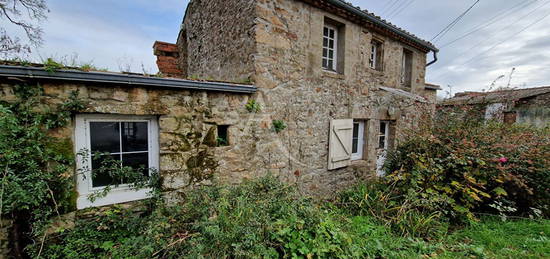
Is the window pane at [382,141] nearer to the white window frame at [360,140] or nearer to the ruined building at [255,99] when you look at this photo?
the ruined building at [255,99]

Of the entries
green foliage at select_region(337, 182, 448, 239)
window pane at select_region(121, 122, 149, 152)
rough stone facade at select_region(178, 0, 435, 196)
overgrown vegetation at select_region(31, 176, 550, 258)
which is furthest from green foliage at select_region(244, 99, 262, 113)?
green foliage at select_region(337, 182, 448, 239)

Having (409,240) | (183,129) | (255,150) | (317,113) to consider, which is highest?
(317,113)

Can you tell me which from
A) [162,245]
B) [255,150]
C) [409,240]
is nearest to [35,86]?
[162,245]

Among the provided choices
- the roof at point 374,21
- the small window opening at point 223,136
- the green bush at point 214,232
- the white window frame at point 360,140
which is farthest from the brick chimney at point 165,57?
the white window frame at point 360,140

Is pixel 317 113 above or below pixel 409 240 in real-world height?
above

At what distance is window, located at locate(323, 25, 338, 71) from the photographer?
5.29 meters

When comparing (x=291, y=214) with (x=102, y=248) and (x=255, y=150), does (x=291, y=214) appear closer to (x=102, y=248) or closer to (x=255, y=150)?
(x=255, y=150)

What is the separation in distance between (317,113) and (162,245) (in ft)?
12.9

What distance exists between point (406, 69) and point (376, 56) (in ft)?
6.64

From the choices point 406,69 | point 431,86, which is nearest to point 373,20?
point 406,69

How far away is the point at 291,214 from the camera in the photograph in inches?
104

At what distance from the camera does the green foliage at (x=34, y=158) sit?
6.90 ft

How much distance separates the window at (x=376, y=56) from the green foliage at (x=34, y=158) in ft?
23.0

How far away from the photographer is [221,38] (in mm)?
5066
